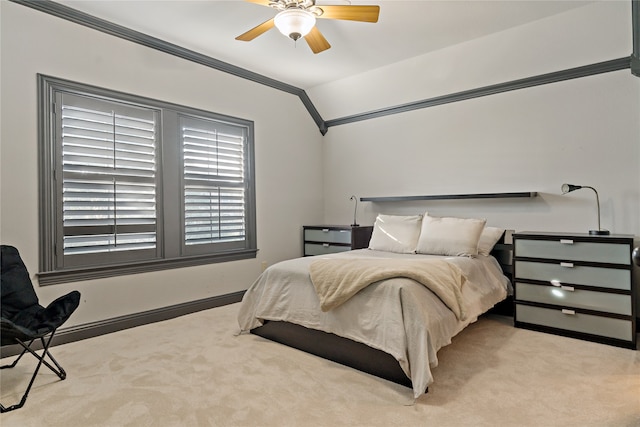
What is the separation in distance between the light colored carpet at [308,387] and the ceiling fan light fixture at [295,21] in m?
2.30

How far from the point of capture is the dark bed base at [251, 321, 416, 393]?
2.24 metres

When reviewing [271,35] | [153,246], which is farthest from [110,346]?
[271,35]

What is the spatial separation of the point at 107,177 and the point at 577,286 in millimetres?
4118

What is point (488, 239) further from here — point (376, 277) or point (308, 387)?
point (308, 387)

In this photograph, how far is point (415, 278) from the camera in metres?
2.28

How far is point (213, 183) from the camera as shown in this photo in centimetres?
412

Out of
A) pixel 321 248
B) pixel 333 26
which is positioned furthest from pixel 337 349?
pixel 333 26

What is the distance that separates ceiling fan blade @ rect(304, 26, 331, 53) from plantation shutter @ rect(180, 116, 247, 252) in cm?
167

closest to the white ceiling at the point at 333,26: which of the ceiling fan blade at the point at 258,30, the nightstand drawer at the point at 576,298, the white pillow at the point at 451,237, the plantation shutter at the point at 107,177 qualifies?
the ceiling fan blade at the point at 258,30

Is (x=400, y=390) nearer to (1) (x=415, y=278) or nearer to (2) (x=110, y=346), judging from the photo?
(1) (x=415, y=278)

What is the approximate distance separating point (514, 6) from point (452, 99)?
1190 mm

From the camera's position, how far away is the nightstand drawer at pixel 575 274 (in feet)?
9.01

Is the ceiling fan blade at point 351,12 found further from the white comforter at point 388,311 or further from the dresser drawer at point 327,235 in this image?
the dresser drawer at point 327,235

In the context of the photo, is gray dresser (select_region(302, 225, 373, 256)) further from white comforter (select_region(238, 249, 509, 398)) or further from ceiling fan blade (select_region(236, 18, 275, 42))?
ceiling fan blade (select_region(236, 18, 275, 42))
